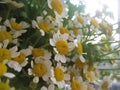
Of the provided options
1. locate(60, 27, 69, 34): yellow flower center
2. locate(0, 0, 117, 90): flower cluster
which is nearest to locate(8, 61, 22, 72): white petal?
locate(0, 0, 117, 90): flower cluster

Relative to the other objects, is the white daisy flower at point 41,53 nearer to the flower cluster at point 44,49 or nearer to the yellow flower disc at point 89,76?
the flower cluster at point 44,49

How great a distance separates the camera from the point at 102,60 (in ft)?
1.93

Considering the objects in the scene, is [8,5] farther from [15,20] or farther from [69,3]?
[69,3]

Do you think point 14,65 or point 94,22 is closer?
point 14,65

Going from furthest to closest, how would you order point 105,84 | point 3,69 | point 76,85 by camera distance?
point 105,84
point 76,85
point 3,69

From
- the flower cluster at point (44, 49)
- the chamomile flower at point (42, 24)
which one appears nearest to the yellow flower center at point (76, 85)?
the flower cluster at point (44, 49)

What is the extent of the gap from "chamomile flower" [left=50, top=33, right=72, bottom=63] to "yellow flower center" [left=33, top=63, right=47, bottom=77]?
0.03 m

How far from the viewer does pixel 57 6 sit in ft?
1.56

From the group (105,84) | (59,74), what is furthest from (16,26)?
(105,84)

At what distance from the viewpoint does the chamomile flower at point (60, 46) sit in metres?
0.46

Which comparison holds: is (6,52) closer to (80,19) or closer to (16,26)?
(16,26)

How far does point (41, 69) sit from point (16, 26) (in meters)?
0.08

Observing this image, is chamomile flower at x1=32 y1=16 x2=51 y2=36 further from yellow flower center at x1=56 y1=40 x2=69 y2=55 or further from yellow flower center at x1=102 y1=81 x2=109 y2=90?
yellow flower center at x1=102 y1=81 x2=109 y2=90

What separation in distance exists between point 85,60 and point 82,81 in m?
0.04
